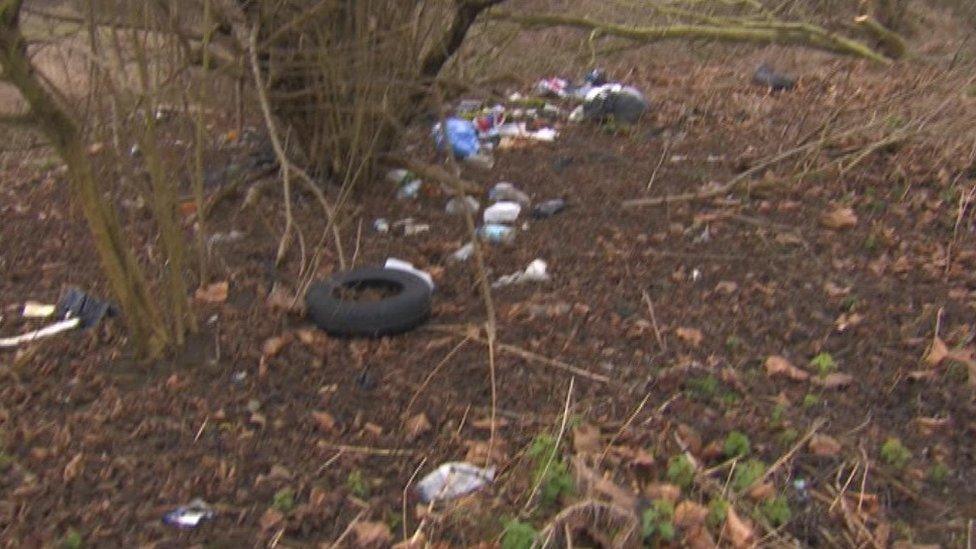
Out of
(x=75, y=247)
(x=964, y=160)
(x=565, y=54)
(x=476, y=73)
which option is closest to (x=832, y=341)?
(x=964, y=160)

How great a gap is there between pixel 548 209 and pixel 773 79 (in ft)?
12.2

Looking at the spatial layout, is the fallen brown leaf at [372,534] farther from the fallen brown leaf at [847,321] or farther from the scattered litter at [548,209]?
the scattered litter at [548,209]

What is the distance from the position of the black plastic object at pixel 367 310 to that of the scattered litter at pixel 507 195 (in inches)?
58.3

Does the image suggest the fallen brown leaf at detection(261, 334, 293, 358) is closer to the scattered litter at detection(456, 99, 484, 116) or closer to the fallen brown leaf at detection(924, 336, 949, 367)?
the fallen brown leaf at detection(924, 336, 949, 367)

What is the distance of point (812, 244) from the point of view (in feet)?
17.1

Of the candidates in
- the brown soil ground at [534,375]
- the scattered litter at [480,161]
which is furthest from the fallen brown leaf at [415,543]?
the scattered litter at [480,161]

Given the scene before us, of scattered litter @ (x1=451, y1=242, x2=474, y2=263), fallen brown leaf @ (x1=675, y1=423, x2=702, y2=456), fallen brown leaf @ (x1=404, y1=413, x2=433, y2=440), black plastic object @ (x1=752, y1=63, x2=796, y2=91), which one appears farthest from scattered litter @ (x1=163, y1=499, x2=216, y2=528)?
black plastic object @ (x1=752, y1=63, x2=796, y2=91)

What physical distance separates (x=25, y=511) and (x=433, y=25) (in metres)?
3.26

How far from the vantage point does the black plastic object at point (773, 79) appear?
8.51 metres

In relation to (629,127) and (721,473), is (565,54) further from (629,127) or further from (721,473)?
(721,473)

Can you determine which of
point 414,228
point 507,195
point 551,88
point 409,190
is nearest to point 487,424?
point 414,228

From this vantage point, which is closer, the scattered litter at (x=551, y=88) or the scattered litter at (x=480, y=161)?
the scattered litter at (x=480, y=161)

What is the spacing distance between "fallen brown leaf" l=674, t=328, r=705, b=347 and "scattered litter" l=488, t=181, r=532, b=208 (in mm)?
1667

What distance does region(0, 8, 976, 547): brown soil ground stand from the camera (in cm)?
317
